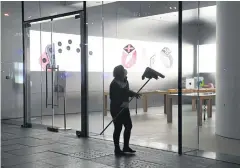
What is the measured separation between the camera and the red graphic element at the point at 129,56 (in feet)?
27.2

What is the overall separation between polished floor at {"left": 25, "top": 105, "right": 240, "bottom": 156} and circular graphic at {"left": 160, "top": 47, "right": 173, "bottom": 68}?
100cm

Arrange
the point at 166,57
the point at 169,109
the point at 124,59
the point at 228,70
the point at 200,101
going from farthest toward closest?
1. the point at 124,59
2. the point at 166,57
3. the point at 169,109
4. the point at 228,70
5. the point at 200,101

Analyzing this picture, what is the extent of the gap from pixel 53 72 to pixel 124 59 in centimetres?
227

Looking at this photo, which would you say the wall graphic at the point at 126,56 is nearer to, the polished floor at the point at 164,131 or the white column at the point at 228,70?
the white column at the point at 228,70

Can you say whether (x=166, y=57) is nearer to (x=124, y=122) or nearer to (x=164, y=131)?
(x=164, y=131)

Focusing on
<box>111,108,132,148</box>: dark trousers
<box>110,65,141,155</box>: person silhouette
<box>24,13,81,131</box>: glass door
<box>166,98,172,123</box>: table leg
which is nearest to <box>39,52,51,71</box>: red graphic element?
<box>24,13,81,131</box>: glass door

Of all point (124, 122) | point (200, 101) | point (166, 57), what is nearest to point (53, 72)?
point (166, 57)

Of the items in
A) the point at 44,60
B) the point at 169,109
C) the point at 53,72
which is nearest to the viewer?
the point at 169,109

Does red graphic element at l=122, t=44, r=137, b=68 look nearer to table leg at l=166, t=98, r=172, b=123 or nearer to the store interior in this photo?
the store interior

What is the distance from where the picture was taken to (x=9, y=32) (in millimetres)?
11016

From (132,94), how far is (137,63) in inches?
76.6

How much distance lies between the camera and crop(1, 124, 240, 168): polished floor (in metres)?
5.67

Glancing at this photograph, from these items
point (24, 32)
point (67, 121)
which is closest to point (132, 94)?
point (67, 121)

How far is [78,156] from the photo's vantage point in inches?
246
